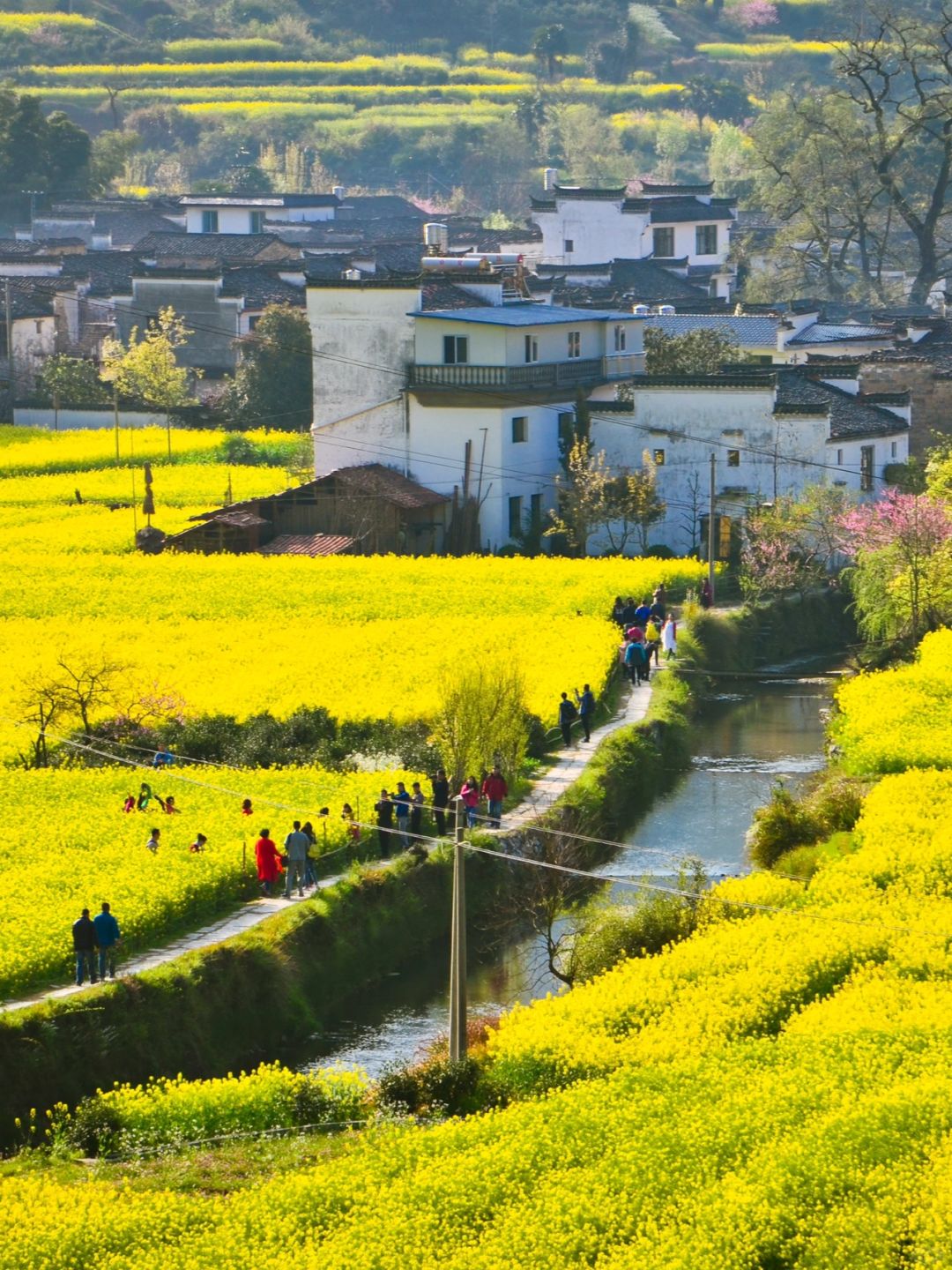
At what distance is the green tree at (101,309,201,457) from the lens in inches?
3413

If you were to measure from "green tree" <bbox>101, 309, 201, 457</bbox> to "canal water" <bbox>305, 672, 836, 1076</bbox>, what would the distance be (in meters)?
38.1

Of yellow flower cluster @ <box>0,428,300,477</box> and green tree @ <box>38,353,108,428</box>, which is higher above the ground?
green tree @ <box>38,353,108,428</box>

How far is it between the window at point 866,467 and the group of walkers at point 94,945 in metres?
39.2

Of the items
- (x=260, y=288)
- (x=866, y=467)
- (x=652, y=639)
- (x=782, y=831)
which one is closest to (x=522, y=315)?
(x=866, y=467)

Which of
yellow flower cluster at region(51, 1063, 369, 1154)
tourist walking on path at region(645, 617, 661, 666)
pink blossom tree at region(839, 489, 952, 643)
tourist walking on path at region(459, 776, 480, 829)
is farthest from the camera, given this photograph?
pink blossom tree at region(839, 489, 952, 643)

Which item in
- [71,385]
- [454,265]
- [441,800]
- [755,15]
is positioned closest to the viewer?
[441,800]

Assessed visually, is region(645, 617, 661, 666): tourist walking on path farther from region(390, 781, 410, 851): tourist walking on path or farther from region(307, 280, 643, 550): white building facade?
region(307, 280, 643, 550): white building facade

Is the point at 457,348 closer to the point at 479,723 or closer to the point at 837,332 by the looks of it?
the point at 837,332

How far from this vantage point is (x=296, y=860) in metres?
33.8

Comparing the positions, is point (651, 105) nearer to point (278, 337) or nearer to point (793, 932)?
point (278, 337)

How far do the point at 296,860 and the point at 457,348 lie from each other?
35.3 m

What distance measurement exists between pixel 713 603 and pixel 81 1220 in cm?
3662

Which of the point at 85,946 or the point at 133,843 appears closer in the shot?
the point at 85,946

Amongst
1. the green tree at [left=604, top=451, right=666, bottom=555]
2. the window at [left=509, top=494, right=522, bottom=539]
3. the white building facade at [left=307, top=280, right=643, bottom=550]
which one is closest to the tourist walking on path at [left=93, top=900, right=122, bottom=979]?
the green tree at [left=604, top=451, right=666, bottom=555]
